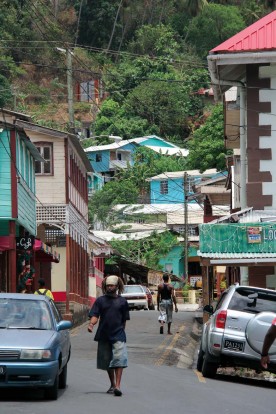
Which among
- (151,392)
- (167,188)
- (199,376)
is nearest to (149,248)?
(167,188)

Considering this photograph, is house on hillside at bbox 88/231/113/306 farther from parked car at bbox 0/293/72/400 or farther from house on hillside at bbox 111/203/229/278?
parked car at bbox 0/293/72/400

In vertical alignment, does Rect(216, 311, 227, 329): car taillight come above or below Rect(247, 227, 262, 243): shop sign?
below

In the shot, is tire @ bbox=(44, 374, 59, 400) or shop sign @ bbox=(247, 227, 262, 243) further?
shop sign @ bbox=(247, 227, 262, 243)

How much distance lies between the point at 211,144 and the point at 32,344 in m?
64.2

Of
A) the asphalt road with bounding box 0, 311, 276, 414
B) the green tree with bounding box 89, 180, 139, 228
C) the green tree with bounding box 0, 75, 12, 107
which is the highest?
the green tree with bounding box 0, 75, 12, 107

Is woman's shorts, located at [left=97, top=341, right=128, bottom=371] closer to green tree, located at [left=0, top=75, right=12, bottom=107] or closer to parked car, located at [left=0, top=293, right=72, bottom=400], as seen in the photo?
parked car, located at [left=0, top=293, right=72, bottom=400]

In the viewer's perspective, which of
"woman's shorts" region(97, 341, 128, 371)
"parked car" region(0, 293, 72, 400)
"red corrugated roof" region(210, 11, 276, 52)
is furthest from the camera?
"red corrugated roof" region(210, 11, 276, 52)

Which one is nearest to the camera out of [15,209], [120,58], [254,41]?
[254,41]

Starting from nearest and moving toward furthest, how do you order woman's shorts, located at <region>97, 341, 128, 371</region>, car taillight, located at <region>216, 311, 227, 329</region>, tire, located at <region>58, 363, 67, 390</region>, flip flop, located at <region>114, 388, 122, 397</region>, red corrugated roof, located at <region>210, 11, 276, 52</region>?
flip flop, located at <region>114, 388, 122, 397</region> < woman's shorts, located at <region>97, 341, 128, 371</region> < tire, located at <region>58, 363, 67, 390</region> < car taillight, located at <region>216, 311, 227, 329</region> < red corrugated roof, located at <region>210, 11, 276, 52</region>

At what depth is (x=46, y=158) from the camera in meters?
48.4

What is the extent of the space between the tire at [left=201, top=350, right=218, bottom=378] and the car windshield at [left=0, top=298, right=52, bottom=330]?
4.13 meters

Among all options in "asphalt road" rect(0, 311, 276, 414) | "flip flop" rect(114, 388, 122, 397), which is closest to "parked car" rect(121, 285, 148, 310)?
"asphalt road" rect(0, 311, 276, 414)

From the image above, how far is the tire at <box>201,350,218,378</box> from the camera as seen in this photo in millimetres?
21766

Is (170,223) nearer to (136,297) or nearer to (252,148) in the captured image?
(136,297)
